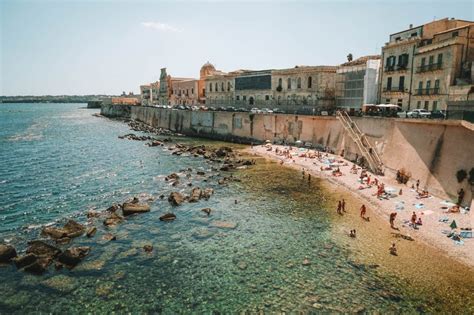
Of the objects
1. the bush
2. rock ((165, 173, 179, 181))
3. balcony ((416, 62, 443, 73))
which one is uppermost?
balcony ((416, 62, 443, 73))

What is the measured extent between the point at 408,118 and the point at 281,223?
16.1m

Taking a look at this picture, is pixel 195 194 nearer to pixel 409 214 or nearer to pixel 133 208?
pixel 133 208

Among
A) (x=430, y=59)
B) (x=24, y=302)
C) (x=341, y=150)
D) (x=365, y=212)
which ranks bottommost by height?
(x=24, y=302)

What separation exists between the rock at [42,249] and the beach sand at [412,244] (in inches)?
627

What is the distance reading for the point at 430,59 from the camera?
32.2 m

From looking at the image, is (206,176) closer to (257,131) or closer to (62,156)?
(257,131)

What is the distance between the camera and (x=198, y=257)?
58.4 ft

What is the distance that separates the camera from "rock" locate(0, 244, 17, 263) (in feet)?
56.0

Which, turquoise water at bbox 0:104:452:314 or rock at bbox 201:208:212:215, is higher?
rock at bbox 201:208:212:215

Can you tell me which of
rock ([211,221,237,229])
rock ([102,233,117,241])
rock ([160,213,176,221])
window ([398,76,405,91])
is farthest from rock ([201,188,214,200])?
window ([398,76,405,91])

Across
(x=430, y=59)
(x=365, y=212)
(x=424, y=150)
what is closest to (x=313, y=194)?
(x=365, y=212)

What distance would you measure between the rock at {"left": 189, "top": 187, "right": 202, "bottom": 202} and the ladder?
55.8 feet

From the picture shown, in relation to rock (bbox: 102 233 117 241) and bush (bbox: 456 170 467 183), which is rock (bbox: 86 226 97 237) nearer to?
rock (bbox: 102 233 117 241)

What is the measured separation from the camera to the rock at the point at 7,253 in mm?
17078
